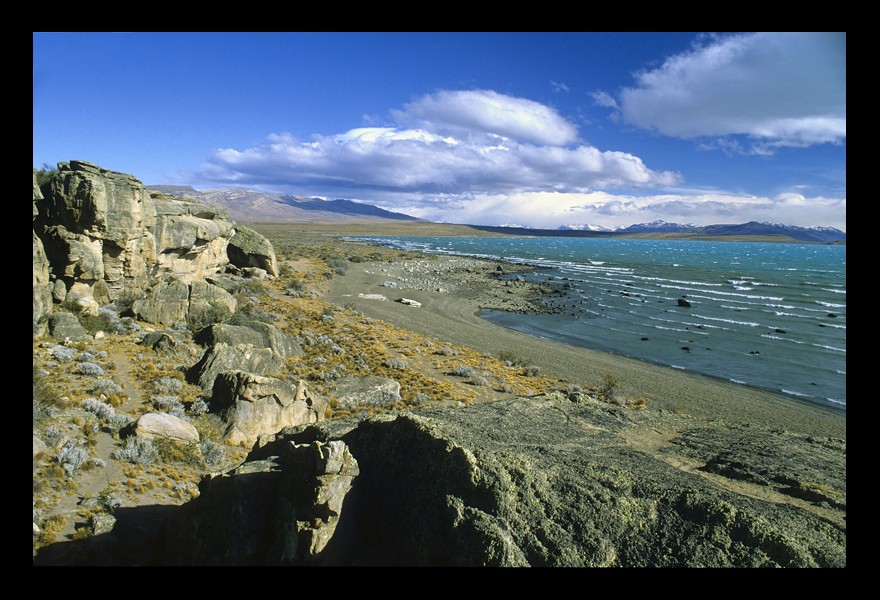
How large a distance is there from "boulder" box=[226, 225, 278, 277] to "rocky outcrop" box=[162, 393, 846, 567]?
3772cm

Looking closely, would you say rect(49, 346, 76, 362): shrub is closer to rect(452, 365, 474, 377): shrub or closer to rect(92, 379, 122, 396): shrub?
rect(92, 379, 122, 396): shrub

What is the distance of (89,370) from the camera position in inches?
542

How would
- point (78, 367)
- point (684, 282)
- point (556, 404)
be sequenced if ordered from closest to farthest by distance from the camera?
1. point (556, 404)
2. point (78, 367)
3. point (684, 282)

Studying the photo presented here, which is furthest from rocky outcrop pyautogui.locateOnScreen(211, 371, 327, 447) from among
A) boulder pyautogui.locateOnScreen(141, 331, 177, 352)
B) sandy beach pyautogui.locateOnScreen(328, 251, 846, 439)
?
sandy beach pyautogui.locateOnScreen(328, 251, 846, 439)

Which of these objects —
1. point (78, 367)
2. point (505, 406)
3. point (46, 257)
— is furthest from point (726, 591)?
point (46, 257)

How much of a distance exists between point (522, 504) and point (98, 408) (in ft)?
37.5

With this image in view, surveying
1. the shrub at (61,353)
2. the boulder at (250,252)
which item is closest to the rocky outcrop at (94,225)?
the shrub at (61,353)

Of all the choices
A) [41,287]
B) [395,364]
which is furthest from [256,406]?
[41,287]

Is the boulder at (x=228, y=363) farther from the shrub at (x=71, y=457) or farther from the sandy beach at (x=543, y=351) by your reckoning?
the sandy beach at (x=543, y=351)

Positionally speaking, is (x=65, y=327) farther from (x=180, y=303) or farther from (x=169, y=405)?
(x=169, y=405)

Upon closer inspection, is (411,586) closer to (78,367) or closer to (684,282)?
(78,367)
